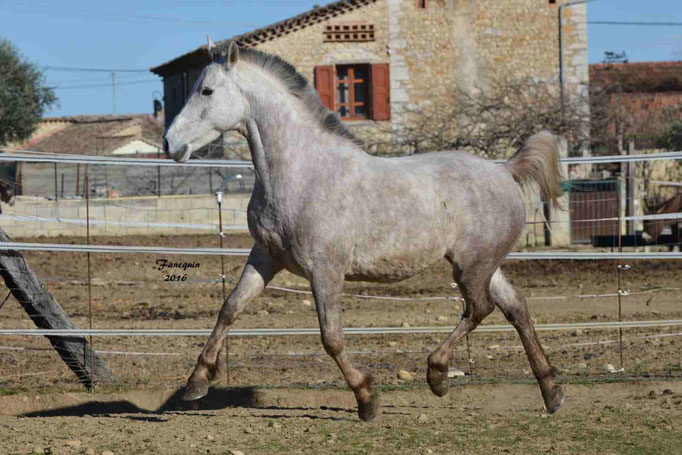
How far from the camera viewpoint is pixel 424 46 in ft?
90.8

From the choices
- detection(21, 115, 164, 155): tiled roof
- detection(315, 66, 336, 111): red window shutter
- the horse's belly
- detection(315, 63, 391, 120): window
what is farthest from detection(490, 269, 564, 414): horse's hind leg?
detection(21, 115, 164, 155): tiled roof

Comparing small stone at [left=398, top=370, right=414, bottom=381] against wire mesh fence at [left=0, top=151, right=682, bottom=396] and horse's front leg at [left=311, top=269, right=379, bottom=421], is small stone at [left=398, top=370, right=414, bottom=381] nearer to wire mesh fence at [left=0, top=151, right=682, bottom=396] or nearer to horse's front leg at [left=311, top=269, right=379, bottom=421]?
wire mesh fence at [left=0, top=151, right=682, bottom=396]

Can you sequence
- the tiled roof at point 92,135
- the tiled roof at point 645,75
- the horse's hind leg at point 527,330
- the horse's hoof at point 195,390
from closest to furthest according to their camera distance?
1. the horse's hoof at point 195,390
2. the horse's hind leg at point 527,330
3. the tiled roof at point 645,75
4. the tiled roof at point 92,135

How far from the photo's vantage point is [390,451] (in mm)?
5090

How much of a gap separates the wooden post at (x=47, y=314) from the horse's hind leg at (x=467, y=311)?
113 inches

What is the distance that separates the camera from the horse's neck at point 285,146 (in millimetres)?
5414

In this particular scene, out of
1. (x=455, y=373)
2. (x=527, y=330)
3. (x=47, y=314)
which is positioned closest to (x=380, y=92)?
(x=455, y=373)

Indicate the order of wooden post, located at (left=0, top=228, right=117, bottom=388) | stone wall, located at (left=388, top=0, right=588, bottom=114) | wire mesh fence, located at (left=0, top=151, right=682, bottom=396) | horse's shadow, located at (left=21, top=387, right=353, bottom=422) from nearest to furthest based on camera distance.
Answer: horse's shadow, located at (left=21, top=387, right=353, bottom=422)
wooden post, located at (left=0, top=228, right=117, bottom=388)
wire mesh fence, located at (left=0, top=151, right=682, bottom=396)
stone wall, located at (left=388, top=0, right=588, bottom=114)

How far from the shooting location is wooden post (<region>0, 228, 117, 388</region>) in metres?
7.26

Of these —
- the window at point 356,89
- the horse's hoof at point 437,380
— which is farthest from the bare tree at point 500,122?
the horse's hoof at point 437,380

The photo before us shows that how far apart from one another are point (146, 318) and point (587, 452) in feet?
23.7

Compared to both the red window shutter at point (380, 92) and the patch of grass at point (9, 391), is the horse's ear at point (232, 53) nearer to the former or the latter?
the patch of grass at point (9, 391)

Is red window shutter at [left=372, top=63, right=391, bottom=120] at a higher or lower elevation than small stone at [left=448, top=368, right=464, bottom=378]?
higher

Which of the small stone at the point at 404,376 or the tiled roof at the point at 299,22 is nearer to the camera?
the small stone at the point at 404,376
